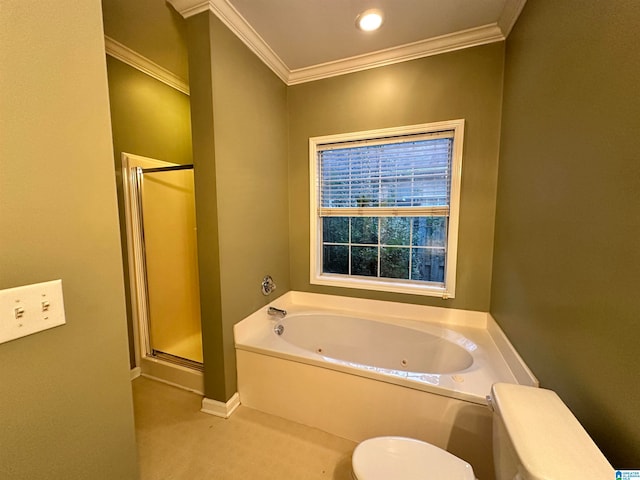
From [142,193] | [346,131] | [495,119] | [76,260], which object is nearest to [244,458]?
[76,260]

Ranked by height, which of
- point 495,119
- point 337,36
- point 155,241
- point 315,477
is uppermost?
point 337,36

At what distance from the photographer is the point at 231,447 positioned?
1.47 m

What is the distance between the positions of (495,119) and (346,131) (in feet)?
3.62

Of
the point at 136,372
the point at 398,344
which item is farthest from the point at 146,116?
the point at 398,344

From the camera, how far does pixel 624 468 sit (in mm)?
699

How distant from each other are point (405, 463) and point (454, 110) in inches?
85.6

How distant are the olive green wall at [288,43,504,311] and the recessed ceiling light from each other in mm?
390

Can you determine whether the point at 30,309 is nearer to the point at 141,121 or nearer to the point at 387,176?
the point at 141,121

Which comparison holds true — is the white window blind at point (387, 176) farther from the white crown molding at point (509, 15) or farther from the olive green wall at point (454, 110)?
the white crown molding at point (509, 15)

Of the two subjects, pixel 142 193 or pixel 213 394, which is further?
pixel 142 193

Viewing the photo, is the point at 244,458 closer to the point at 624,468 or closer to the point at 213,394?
the point at 213,394

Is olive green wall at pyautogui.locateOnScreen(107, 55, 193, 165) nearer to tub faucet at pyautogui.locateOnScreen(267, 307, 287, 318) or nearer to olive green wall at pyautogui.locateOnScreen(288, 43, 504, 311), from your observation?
olive green wall at pyautogui.locateOnScreen(288, 43, 504, 311)

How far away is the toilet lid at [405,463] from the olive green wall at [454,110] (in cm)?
121

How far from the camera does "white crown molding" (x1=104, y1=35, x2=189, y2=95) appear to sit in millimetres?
1816
